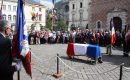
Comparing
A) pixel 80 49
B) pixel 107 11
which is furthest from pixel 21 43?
pixel 107 11

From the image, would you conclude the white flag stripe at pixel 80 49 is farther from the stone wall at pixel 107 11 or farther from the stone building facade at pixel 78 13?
the stone building facade at pixel 78 13

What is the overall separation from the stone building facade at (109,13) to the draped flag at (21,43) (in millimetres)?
33990

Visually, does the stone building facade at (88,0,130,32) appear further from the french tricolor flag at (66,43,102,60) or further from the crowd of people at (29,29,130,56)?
the french tricolor flag at (66,43,102,60)

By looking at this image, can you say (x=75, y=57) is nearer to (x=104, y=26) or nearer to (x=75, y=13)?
(x=104, y=26)

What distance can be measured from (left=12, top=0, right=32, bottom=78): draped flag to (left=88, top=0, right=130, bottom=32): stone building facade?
34.0 m

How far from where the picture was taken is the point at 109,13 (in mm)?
41531

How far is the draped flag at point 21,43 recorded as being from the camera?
657 centimetres

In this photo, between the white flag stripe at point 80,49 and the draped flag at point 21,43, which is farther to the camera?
the white flag stripe at point 80,49

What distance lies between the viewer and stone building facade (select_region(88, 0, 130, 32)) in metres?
40.5

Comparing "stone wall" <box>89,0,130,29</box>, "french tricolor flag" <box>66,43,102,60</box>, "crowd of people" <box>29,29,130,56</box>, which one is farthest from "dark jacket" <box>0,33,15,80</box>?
"stone wall" <box>89,0,130,29</box>

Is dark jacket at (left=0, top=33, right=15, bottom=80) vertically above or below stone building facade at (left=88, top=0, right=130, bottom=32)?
below

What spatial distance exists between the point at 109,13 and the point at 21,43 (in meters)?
35.8

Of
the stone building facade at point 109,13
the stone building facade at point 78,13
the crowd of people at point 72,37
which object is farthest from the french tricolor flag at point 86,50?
the stone building facade at point 78,13

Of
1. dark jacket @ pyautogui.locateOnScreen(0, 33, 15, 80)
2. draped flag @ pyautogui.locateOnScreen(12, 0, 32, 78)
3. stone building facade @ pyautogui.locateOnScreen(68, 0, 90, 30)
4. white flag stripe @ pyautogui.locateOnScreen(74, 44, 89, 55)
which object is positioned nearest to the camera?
dark jacket @ pyautogui.locateOnScreen(0, 33, 15, 80)
